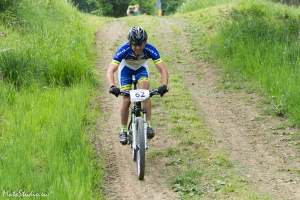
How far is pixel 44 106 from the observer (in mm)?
9406

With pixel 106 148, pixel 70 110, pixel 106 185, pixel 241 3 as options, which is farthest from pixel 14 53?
pixel 241 3

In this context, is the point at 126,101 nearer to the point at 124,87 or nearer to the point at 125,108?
the point at 125,108

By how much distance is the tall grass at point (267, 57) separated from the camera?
10.2 m

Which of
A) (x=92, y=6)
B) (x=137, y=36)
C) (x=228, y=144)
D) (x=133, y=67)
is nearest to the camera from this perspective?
(x=137, y=36)

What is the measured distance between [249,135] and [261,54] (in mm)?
3791

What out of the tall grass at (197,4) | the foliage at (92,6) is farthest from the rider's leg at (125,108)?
the foliage at (92,6)

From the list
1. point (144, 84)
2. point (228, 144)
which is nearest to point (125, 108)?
point (144, 84)

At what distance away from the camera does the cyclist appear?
7570 mm

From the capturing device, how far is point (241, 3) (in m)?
20.0

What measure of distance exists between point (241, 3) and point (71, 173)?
14.7m

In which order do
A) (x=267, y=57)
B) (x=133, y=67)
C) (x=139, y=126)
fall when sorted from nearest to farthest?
(x=139, y=126) → (x=133, y=67) → (x=267, y=57)

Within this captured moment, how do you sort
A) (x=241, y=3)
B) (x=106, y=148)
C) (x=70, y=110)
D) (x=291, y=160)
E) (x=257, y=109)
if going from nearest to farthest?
(x=291, y=160) < (x=106, y=148) < (x=70, y=110) < (x=257, y=109) < (x=241, y=3)

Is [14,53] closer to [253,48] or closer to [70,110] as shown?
[70,110]

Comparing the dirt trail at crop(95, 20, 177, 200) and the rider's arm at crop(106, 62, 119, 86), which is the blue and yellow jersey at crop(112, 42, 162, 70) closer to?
the rider's arm at crop(106, 62, 119, 86)
